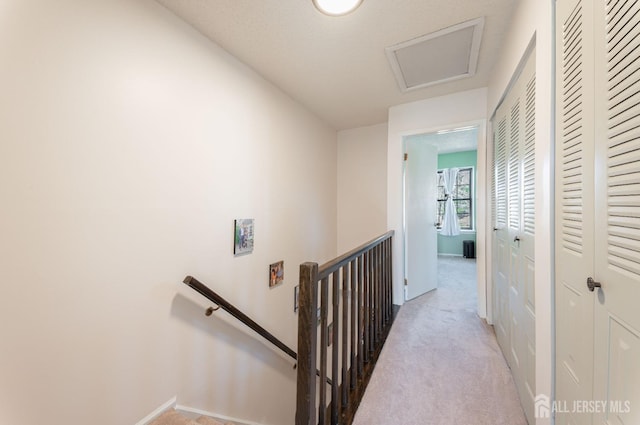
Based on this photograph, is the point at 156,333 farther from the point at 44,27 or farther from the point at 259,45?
the point at 259,45

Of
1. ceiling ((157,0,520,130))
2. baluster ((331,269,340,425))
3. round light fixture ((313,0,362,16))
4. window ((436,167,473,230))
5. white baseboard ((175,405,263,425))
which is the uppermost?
ceiling ((157,0,520,130))

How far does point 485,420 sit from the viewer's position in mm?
1323

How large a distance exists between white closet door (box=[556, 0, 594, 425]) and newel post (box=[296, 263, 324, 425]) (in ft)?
2.88

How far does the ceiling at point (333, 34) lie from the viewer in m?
1.54

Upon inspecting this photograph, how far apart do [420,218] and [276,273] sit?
2.03 metres

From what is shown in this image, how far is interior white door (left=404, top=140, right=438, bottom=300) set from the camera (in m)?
3.07

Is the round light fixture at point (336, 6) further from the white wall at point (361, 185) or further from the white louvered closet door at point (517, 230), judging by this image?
the white wall at point (361, 185)

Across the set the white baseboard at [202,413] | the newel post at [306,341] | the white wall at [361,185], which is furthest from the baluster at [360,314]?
the white wall at [361,185]

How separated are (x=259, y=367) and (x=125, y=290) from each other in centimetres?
147

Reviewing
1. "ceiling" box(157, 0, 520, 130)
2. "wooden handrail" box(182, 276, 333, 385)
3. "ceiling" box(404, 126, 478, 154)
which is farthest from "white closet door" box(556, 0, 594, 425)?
"ceiling" box(404, 126, 478, 154)

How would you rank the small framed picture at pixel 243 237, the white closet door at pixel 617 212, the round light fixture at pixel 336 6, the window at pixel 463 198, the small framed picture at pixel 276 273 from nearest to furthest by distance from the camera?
1. the white closet door at pixel 617 212
2. the round light fixture at pixel 336 6
3. the small framed picture at pixel 243 237
4. the small framed picture at pixel 276 273
5. the window at pixel 463 198

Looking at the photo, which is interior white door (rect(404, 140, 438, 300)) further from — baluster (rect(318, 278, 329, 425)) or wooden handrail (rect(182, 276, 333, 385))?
baluster (rect(318, 278, 329, 425))

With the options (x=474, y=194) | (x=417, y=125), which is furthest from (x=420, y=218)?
(x=474, y=194)

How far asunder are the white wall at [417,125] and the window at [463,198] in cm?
379
